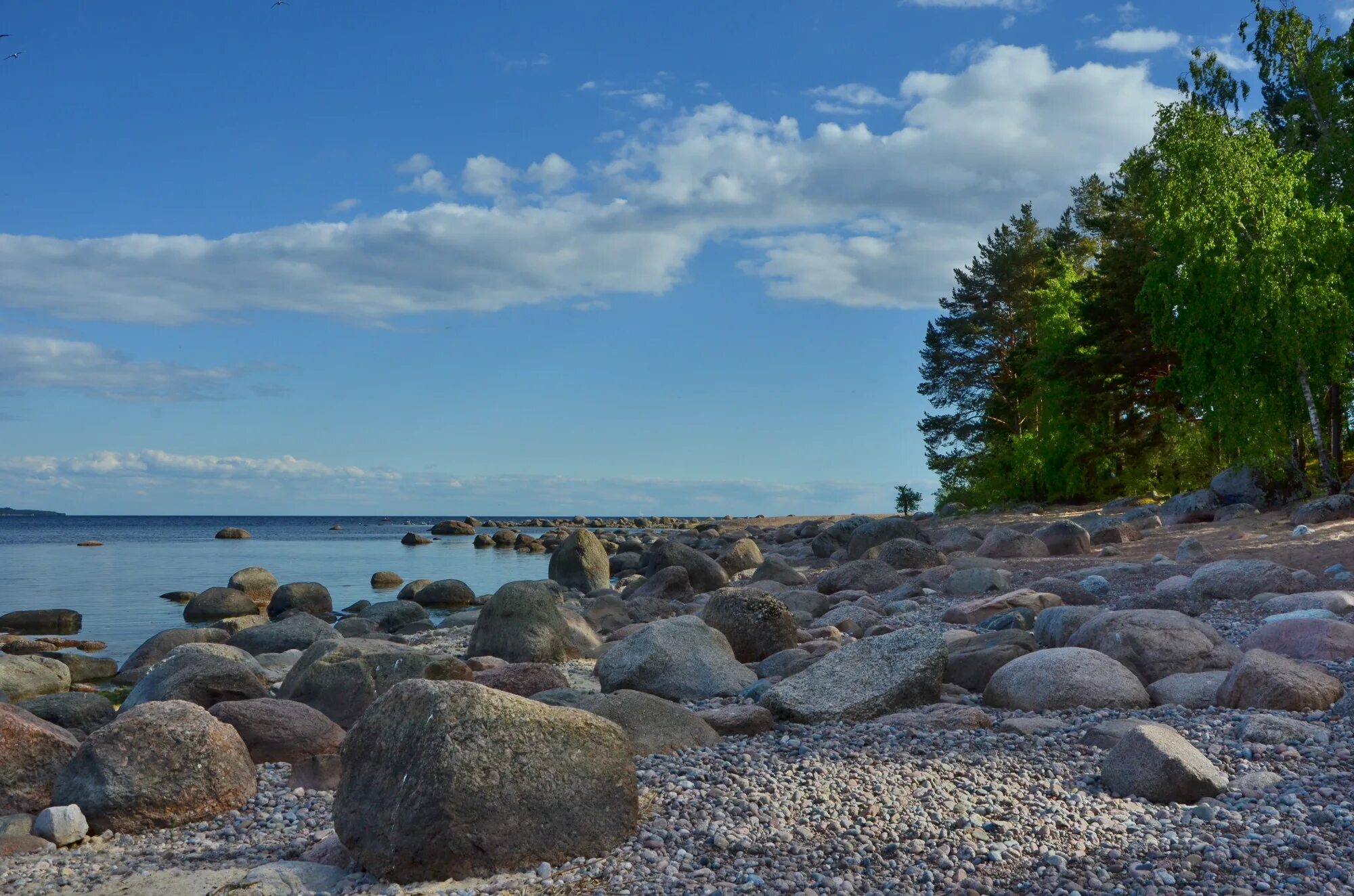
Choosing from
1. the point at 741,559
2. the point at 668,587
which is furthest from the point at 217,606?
the point at 741,559

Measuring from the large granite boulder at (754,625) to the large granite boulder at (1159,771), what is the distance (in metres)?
5.58

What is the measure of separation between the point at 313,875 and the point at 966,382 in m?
43.3

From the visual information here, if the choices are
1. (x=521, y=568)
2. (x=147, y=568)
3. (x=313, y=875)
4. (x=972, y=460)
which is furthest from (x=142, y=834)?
(x=972, y=460)

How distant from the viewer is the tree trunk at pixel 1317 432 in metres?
23.2

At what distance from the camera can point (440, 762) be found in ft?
16.1

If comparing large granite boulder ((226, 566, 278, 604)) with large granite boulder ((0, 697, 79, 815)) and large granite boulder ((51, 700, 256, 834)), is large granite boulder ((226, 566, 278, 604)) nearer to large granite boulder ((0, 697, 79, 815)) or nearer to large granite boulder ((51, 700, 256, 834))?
large granite boulder ((0, 697, 79, 815))

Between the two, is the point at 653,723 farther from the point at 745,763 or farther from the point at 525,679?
the point at 525,679

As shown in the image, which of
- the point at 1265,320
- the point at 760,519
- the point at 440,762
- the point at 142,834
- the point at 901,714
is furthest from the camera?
the point at 760,519

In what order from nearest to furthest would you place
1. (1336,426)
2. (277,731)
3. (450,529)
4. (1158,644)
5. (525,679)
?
1. (277,731)
2. (1158,644)
3. (525,679)
4. (1336,426)
5. (450,529)

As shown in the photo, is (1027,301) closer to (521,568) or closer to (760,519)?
(521,568)

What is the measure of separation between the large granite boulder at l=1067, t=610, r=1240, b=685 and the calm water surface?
50.3ft

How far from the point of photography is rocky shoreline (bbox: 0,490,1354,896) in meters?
4.83

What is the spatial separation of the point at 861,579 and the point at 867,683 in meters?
10.3

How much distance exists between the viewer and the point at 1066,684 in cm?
778
